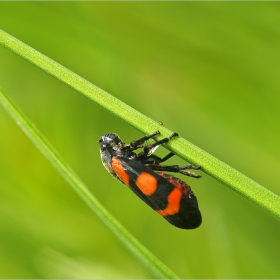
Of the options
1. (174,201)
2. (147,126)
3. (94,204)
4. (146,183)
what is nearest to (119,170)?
(146,183)

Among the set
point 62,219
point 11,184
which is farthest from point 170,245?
point 11,184

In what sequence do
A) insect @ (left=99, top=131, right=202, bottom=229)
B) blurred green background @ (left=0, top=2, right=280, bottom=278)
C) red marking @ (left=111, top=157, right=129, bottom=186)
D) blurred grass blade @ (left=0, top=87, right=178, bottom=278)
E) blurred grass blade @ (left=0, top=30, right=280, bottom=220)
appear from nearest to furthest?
1. blurred grass blade @ (left=0, top=30, right=280, bottom=220)
2. blurred grass blade @ (left=0, top=87, right=178, bottom=278)
3. insect @ (left=99, top=131, right=202, bottom=229)
4. red marking @ (left=111, top=157, right=129, bottom=186)
5. blurred green background @ (left=0, top=2, right=280, bottom=278)

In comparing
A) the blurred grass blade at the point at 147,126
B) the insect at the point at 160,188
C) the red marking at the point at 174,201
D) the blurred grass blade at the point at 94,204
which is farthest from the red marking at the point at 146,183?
the blurred grass blade at the point at 147,126

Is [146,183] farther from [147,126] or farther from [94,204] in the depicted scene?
[147,126]

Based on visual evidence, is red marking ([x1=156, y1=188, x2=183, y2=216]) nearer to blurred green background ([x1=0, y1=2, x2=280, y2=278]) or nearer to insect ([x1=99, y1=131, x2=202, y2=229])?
insect ([x1=99, y1=131, x2=202, y2=229])

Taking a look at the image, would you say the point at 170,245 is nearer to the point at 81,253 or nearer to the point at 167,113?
the point at 81,253

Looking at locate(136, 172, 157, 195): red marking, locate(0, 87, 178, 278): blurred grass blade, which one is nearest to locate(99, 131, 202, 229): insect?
locate(136, 172, 157, 195): red marking

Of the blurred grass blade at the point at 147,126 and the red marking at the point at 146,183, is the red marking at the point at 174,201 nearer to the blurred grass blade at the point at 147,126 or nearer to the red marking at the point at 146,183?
the red marking at the point at 146,183
